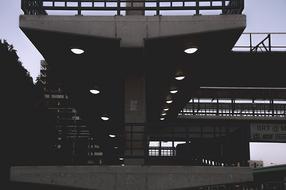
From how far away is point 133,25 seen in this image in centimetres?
1298

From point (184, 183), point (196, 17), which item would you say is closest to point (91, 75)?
point (196, 17)

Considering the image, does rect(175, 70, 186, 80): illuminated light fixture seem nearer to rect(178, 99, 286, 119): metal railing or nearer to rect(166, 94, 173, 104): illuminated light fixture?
rect(166, 94, 173, 104): illuminated light fixture

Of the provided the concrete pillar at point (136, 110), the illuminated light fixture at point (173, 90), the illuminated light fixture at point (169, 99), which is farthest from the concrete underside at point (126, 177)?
the illuminated light fixture at point (169, 99)

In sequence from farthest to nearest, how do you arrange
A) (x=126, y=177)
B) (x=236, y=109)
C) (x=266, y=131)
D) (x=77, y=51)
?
(x=236, y=109)
(x=266, y=131)
(x=77, y=51)
(x=126, y=177)

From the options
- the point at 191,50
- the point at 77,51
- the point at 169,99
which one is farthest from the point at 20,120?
the point at 191,50

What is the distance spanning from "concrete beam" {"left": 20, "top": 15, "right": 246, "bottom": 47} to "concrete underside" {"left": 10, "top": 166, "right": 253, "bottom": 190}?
13.0ft

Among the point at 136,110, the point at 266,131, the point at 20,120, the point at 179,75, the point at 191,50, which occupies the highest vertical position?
the point at 191,50

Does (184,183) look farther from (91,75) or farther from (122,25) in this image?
(91,75)

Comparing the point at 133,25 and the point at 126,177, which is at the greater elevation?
the point at 133,25

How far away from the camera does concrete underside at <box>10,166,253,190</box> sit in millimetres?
11766

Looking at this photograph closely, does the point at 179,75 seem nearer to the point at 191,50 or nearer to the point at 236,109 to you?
the point at 191,50

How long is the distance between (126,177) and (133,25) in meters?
4.67

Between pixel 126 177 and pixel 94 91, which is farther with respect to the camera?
pixel 94 91

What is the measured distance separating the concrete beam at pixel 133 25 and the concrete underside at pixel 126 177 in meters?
3.95
